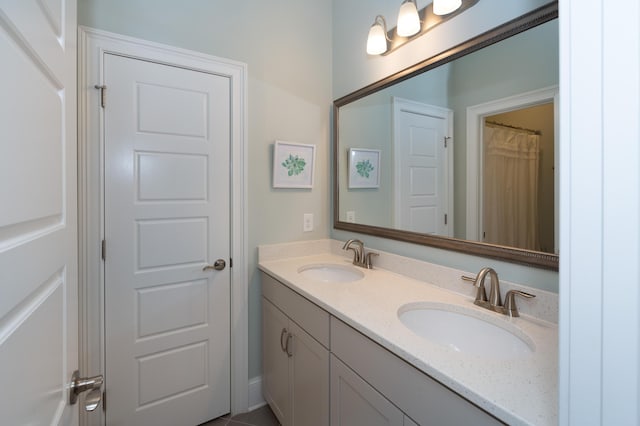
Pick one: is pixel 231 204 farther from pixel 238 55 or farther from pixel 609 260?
pixel 609 260

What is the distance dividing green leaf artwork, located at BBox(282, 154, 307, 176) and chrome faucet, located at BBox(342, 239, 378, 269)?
58 centimetres

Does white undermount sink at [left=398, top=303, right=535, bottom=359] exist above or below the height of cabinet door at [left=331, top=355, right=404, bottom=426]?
above

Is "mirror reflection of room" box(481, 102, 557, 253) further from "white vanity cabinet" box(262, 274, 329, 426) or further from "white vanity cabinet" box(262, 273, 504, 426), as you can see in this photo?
"white vanity cabinet" box(262, 274, 329, 426)

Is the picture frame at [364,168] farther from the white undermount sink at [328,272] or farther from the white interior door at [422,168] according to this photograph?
the white undermount sink at [328,272]

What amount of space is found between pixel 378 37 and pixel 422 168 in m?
0.78

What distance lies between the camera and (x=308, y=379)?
1.34 meters

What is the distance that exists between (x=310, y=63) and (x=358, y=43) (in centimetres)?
36

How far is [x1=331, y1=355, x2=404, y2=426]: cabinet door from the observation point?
35.7 inches

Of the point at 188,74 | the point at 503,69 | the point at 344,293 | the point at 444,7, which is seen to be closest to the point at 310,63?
the point at 188,74

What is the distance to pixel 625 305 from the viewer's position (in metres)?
0.40

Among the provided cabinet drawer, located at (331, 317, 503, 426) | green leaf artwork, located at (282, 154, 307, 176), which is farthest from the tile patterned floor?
green leaf artwork, located at (282, 154, 307, 176)

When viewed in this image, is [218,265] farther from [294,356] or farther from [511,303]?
[511,303]

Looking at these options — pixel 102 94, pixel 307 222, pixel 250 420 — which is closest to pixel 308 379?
pixel 250 420

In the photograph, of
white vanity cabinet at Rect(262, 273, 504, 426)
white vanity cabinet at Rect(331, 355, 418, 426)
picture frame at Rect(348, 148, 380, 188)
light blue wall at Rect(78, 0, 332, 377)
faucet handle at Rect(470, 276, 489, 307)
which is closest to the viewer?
white vanity cabinet at Rect(262, 273, 504, 426)
